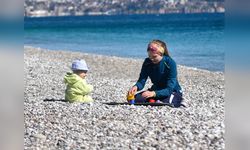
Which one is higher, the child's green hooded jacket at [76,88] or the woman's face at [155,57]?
the woman's face at [155,57]

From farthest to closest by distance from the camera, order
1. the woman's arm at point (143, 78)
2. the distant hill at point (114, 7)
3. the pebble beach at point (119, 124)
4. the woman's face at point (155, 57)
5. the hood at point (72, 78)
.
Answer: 1. the distant hill at point (114, 7)
2. the hood at point (72, 78)
3. the woman's arm at point (143, 78)
4. the woman's face at point (155, 57)
5. the pebble beach at point (119, 124)

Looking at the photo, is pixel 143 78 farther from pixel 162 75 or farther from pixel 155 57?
pixel 155 57

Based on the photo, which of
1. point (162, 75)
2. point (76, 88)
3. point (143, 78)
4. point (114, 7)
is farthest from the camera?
point (114, 7)

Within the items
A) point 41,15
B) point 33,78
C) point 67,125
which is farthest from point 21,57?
point 41,15

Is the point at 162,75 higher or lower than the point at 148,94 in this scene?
higher

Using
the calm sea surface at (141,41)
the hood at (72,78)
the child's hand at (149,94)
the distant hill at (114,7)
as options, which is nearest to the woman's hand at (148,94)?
the child's hand at (149,94)

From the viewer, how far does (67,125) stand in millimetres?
9141

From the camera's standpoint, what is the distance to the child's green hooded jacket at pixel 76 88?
1128cm

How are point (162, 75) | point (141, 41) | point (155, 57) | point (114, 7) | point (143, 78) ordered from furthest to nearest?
point (114, 7)
point (141, 41)
point (143, 78)
point (162, 75)
point (155, 57)

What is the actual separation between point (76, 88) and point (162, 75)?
131 cm

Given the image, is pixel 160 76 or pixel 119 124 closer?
pixel 119 124

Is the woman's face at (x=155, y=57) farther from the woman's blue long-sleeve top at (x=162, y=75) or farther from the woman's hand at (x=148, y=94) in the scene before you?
the woman's hand at (x=148, y=94)

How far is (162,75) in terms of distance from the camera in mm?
11031

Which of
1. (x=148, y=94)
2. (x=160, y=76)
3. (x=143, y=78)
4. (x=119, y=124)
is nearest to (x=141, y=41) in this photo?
(x=143, y=78)
